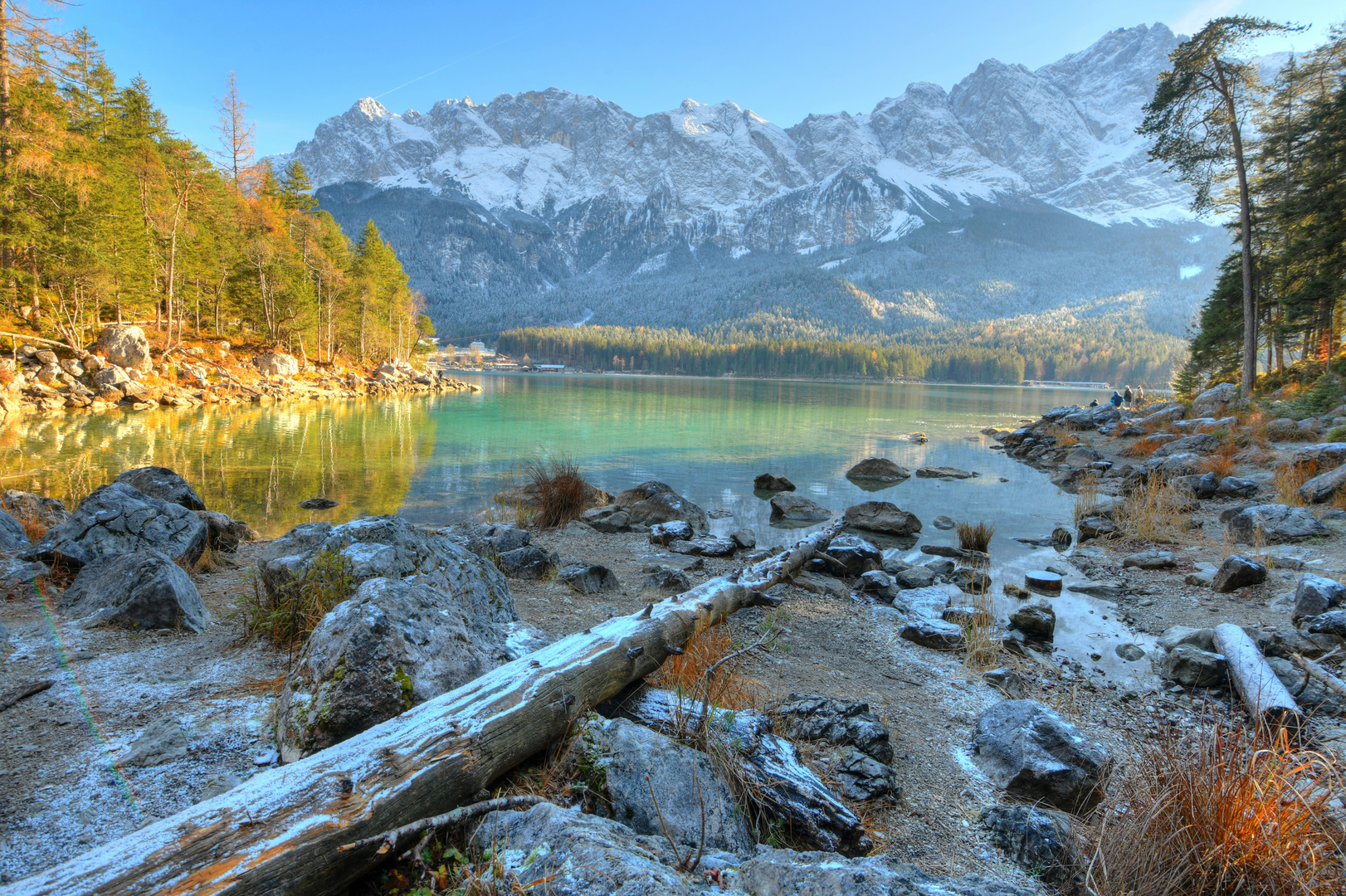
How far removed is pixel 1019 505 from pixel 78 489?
19906 mm

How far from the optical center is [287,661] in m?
3.75

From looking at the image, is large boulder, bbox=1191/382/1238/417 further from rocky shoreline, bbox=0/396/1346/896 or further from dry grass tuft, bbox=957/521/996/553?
dry grass tuft, bbox=957/521/996/553

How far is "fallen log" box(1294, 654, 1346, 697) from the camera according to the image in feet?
13.7

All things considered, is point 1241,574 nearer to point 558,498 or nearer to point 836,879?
point 836,879

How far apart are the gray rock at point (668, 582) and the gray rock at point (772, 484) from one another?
28.0ft

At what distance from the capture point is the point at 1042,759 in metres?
3.24

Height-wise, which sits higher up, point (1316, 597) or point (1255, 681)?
point (1316, 597)

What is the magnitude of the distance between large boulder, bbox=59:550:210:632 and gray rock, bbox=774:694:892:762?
4.19 metres

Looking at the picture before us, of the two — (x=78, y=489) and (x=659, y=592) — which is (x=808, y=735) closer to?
(x=659, y=592)

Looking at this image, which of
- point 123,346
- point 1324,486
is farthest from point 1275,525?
point 123,346

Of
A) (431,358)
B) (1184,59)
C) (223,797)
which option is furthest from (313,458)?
(431,358)

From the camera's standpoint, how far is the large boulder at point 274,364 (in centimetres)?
3844

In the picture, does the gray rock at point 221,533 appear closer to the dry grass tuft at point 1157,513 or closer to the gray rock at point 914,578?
the gray rock at point 914,578

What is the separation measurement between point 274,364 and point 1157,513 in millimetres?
44882
